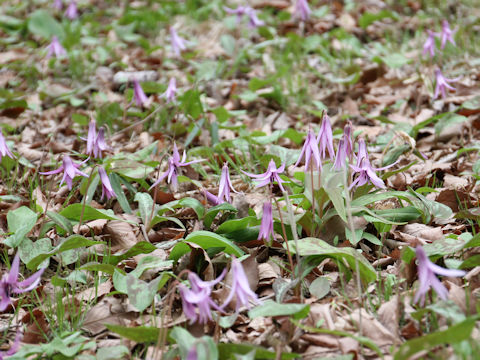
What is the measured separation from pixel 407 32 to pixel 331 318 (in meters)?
3.49

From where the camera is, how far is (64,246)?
172 centimetres

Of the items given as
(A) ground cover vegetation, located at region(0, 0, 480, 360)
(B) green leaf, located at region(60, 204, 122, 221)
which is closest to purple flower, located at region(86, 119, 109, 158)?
(A) ground cover vegetation, located at region(0, 0, 480, 360)

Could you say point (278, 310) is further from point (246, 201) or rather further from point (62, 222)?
point (62, 222)

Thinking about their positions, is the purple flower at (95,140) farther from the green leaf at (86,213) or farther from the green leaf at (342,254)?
the green leaf at (342,254)

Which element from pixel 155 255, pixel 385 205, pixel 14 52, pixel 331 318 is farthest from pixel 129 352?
pixel 14 52

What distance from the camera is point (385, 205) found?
6.73ft

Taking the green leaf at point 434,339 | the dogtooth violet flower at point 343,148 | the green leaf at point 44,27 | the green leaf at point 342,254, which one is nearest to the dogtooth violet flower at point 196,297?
the green leaf at point 342,254

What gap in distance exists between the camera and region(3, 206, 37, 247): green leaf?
179cm

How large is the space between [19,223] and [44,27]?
10.4ft

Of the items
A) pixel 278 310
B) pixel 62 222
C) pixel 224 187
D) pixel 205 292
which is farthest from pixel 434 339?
pixel 62 222

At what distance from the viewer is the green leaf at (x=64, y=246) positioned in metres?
1.69

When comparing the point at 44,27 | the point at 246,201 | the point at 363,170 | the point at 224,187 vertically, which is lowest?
the point at 44,27

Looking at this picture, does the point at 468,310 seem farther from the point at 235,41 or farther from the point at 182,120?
the point at 235,41

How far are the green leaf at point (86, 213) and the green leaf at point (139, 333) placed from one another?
1.83 feet
